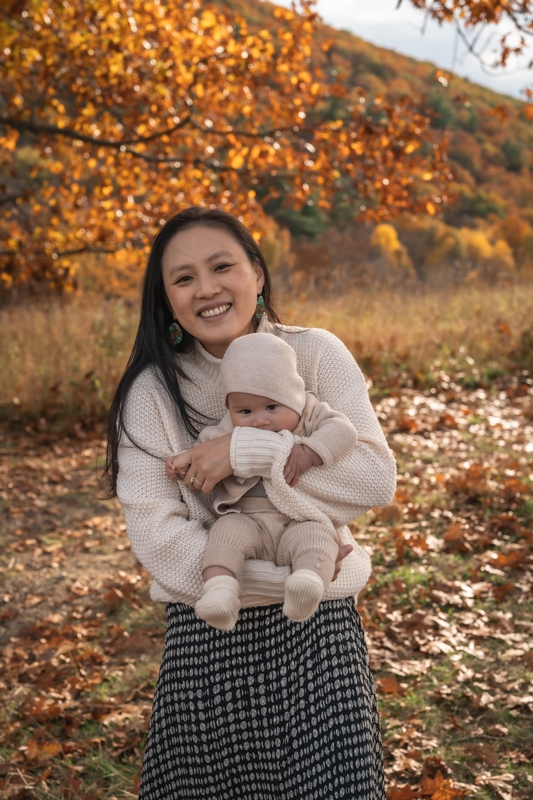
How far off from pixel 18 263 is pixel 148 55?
8.08 ft

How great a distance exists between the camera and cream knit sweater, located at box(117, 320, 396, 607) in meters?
2.07

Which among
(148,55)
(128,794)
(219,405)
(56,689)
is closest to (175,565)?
(219,405)

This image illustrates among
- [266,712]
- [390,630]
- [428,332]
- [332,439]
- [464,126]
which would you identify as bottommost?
[390,630]

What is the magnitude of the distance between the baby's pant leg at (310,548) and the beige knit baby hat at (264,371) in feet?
1.12

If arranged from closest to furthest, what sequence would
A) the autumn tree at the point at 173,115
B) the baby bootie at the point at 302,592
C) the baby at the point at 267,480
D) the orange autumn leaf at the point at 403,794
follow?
the baby bootie at the point at 302,592 < the baby at the point at 267,480 < the orange autumn leaf at the point at 403,794 < the autumn tree at the point at 173,115

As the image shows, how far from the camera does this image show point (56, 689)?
12.5ft

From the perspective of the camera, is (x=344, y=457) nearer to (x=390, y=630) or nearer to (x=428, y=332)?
(x=390, y=630)

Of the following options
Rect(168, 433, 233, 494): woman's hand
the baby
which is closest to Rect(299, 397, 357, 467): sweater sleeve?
the baby

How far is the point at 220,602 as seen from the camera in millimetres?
1863

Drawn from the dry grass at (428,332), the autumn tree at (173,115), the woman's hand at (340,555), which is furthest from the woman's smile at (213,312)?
the dry grass at (428,332)

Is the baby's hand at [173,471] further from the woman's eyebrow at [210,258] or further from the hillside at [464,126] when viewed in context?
the hillside at [464,126]

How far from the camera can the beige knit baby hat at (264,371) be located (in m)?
2.12

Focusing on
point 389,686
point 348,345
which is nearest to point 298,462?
point 389,686

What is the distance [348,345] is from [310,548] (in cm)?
805
